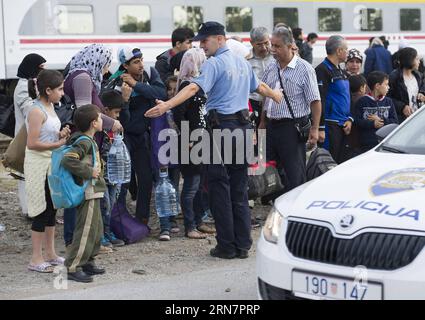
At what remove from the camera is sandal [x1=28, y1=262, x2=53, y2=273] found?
6.55 metres

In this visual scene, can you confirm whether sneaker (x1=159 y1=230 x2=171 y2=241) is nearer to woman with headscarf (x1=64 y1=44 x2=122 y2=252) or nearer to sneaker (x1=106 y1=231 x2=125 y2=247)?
sneaker (x1=106 y1=231 x2=125 y2=247)

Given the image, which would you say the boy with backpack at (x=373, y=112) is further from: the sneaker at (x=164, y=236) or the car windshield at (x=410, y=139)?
the car windshield at (x=410, y=139)

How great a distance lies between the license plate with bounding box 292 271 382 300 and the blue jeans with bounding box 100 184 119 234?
294cm

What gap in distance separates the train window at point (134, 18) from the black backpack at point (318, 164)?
1100 cm

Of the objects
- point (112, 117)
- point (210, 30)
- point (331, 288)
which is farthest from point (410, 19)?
point (331, 288)

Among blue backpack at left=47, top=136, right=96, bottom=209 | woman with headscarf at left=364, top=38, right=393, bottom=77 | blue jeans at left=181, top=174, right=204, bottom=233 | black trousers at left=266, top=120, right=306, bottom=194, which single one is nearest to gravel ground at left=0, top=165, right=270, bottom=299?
blue jeans at left=181, top=174, right=204, bottom=233

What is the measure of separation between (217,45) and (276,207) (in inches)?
89.0

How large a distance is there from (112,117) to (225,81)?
1.08 m

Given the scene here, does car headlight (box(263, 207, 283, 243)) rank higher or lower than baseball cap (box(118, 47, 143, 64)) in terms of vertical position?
lower

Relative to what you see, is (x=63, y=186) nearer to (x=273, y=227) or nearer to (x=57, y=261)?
(x=57, y=261)

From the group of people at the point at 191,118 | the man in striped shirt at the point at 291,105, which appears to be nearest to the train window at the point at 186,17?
the group of people at the point at 191,118

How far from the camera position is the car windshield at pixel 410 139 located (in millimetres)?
5355
